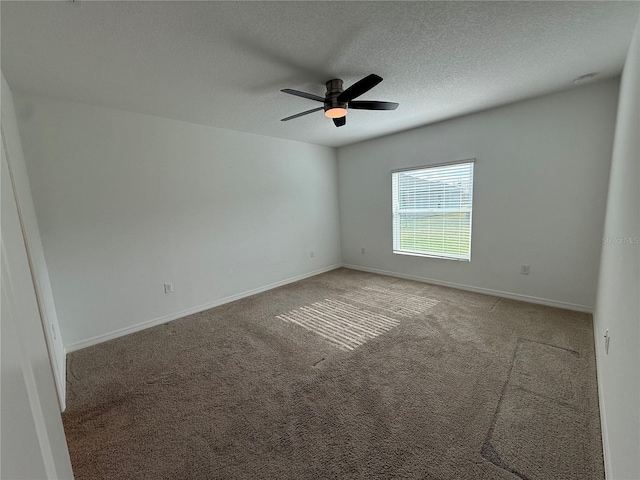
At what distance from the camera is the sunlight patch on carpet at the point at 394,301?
3.33m

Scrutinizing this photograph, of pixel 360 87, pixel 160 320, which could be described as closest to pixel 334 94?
pixel 360 87

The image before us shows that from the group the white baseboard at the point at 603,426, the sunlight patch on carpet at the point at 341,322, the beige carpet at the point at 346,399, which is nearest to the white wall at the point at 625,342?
the white baseboard at the point at 603,426

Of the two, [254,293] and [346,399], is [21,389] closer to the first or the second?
[346,399]

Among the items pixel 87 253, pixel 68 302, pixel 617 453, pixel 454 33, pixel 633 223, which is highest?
pixel 454 33

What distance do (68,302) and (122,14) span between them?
2.64 meters

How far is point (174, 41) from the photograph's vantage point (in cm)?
181

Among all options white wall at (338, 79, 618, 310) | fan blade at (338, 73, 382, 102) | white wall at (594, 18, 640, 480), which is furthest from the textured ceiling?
white wall at (594, 18, 640, 480)

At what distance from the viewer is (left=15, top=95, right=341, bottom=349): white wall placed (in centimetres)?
A: 264

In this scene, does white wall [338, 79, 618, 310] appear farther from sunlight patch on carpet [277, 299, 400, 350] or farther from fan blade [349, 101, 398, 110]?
fan blade [349, 101, 398, 110]

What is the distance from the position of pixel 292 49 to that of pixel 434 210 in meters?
3.07

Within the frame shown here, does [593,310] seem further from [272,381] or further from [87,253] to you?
[87,253]

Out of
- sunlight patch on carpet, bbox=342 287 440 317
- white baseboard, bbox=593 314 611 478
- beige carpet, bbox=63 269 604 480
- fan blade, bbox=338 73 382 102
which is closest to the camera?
white baseboard, bbox=593 314 611 478

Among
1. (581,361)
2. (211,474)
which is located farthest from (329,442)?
(581,361)

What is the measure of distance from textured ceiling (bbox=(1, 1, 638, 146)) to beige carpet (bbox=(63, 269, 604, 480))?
7.94ft
